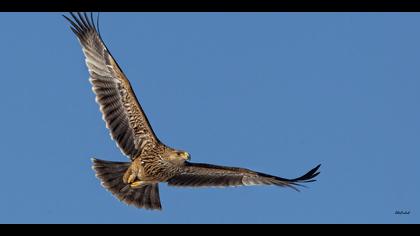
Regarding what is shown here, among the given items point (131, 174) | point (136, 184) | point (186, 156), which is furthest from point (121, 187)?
point (186, 156)

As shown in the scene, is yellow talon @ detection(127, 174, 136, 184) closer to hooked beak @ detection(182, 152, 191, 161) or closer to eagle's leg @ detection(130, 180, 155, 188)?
eagle's leg @ detection(130, 180, 155, 188)

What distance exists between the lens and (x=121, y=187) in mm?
14945

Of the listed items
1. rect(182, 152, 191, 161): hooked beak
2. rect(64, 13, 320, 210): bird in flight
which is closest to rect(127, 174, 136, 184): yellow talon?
rect(64, 13, 320, 210): bird in flight

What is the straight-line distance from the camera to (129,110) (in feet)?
49.1

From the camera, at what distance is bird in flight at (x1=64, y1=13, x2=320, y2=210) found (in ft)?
47.3

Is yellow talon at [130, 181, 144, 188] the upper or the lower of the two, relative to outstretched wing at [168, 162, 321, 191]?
lower

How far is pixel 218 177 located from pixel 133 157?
1562 millimetres

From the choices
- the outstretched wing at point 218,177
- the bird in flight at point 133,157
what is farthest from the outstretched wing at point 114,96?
the outstretched wing at point 218,177

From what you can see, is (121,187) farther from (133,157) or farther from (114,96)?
(114,96)

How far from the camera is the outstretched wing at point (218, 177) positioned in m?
14.7

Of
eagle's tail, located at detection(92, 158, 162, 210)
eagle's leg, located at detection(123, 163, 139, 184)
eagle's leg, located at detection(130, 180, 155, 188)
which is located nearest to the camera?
eagle's leg, located at detection(123, 163, 139, 184)
